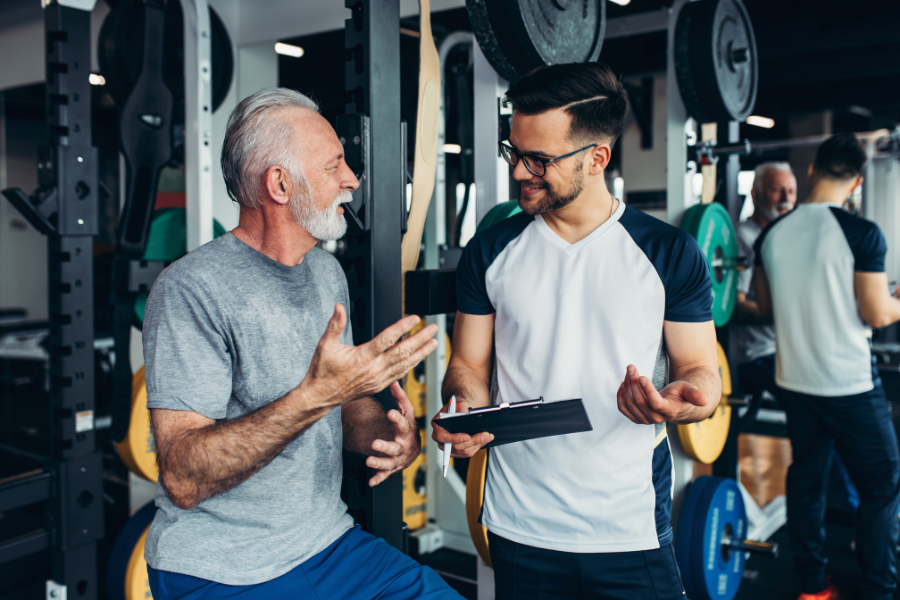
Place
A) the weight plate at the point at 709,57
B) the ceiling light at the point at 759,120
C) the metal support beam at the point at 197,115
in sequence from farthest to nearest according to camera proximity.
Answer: the ceiling light at the point at 759,120 → the weight plate at the point at 709,57 → the metal support beam at the point at 197,115

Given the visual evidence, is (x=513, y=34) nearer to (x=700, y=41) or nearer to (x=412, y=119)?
(x=700, y=41)

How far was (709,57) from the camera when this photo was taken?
223 cm

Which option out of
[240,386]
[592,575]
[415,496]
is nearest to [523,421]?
[592,575]

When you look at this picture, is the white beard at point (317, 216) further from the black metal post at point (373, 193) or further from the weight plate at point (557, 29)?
the weight plate at point (557, 29)

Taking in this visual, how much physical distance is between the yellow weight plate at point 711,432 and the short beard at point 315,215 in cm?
150

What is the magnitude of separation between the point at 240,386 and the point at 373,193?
0.47 metres

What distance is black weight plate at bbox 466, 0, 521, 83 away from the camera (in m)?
1.46

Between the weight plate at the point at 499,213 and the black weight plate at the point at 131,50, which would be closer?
the weight plate at the point at 499,213

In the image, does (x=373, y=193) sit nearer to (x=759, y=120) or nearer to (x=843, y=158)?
(x=843, y=158)

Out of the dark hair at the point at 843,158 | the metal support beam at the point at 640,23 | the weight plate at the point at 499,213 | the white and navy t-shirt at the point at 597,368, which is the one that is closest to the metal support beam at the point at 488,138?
the weight plate at the point at 499,213

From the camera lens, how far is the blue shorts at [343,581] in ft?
3.53

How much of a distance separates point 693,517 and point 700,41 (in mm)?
1642

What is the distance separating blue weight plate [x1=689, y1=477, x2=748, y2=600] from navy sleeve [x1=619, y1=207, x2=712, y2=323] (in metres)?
1.32

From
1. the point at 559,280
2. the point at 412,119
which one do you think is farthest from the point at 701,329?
the point at 412,119
